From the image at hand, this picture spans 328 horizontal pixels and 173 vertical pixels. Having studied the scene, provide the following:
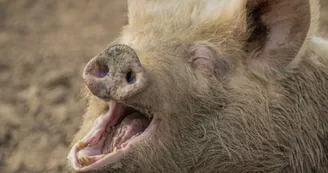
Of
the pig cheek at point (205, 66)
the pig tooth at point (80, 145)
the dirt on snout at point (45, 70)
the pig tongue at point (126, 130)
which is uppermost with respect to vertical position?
the dirt on snout at point (45, 70)

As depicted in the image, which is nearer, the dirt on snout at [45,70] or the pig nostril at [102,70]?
the pig nostril at [102,70]

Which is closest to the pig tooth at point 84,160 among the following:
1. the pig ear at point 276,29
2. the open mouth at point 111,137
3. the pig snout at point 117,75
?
the open mouth at point 111,137

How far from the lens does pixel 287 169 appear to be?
12.5 ft

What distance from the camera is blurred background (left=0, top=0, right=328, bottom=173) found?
5.79m

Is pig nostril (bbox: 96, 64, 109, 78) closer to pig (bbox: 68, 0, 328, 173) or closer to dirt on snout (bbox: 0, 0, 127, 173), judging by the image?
pig (bbox: 68, 0, 328, 173)

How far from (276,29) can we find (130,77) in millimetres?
768

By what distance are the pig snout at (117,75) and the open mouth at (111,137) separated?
0.45ft

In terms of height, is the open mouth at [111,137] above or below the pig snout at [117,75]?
below

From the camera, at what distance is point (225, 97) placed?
375 centimetres

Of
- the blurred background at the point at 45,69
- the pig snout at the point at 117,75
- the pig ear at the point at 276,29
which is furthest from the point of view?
the blurred background at the point at 45,69

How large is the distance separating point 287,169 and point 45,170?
226 cm

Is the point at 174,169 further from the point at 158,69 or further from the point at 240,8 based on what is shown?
the point at 240,8

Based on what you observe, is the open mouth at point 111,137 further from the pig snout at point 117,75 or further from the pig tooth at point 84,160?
the pig snout at point 117,75

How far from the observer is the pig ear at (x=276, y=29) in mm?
3773
